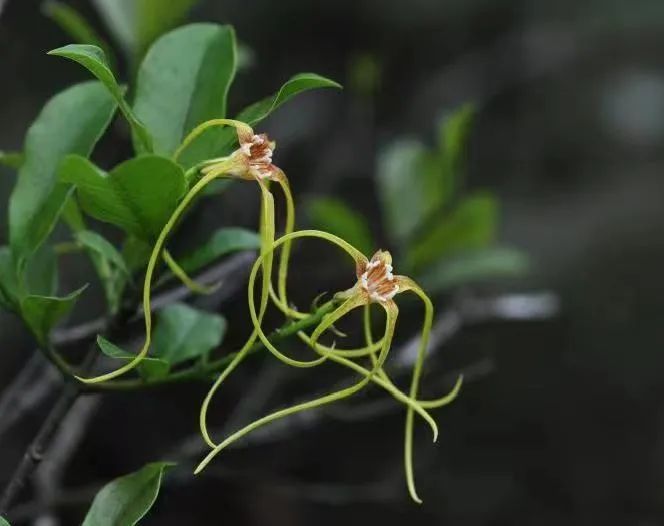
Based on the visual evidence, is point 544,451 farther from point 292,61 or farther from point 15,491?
point 15,491

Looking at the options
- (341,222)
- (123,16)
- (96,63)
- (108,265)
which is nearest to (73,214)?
(108,265)

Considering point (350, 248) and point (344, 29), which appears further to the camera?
point (344, 29)

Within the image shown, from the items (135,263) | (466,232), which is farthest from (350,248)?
(466,232)

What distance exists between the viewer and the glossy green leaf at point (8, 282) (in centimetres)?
51

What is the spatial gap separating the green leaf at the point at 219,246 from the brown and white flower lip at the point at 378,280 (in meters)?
0.12

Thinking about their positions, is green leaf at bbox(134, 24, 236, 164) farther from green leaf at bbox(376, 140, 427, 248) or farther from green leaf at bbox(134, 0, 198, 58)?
green leaf at bbox(376, 140, 427, 248)

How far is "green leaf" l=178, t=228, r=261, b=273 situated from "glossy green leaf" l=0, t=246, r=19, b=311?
0.26 feet

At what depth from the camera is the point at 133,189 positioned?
18.0 inches

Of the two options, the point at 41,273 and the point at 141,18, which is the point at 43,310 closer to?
the point at 41,273

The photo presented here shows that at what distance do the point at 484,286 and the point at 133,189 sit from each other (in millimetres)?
1108

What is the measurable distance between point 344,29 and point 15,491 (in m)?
1.11

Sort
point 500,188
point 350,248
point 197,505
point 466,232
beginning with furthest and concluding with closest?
point 500,188
point 197,505
point 466,232
point 350,248

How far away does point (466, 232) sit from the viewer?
925 millimetres

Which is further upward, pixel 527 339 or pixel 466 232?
pixel 466 232
